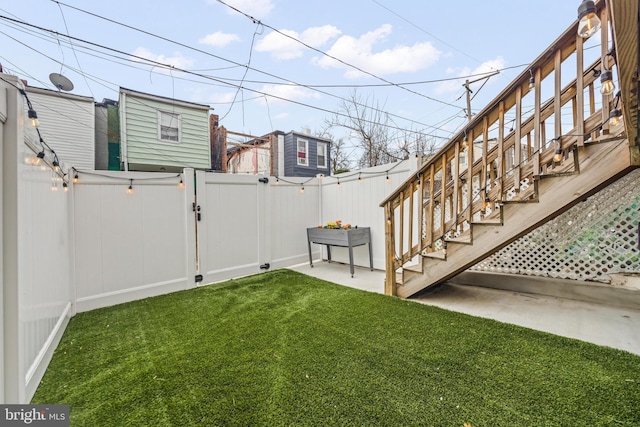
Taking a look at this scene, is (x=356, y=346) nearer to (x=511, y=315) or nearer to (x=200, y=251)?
(x=511, y=315)

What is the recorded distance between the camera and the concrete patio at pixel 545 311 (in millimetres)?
2176

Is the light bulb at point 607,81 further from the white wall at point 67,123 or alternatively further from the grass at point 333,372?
the white wall at point 67,123

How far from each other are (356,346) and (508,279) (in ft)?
8.15

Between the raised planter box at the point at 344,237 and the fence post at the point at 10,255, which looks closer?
the fence post at the point at 10,255

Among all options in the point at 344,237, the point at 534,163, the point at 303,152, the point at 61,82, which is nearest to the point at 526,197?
the point at 534,163

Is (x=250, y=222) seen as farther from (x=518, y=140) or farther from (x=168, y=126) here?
(x=168, y=126)

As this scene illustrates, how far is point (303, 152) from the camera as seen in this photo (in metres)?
9.88

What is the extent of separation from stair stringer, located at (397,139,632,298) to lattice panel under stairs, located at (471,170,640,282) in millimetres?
954

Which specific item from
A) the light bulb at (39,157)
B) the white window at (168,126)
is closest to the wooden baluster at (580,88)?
the light bulb at (39,157)

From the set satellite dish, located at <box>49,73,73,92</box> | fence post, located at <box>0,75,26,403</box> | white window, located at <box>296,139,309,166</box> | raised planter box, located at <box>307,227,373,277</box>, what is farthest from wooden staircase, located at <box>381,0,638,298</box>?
white window, located at <box>296,139,309,166</box>

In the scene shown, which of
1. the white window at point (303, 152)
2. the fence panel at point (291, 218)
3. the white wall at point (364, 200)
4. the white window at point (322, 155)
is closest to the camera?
the white wall at point (364, 200)

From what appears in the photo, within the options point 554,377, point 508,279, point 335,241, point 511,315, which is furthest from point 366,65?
point 554,377

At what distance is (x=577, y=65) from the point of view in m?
1.95

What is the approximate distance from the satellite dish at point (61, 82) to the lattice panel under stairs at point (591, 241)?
7.20 metres
